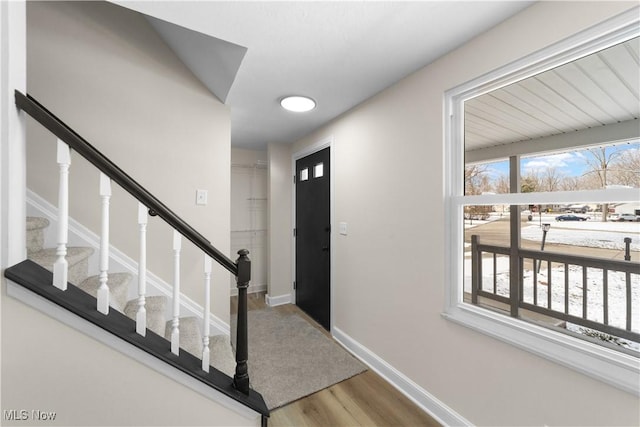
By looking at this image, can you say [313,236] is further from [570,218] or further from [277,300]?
[570,218]

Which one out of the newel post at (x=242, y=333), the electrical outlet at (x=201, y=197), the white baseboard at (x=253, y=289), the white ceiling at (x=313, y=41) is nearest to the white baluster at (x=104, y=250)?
the newel post at (x=242, y=333)

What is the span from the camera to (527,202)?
130 cm

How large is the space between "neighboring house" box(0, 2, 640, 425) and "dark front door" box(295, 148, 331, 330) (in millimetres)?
236

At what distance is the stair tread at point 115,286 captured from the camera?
1.49 metres

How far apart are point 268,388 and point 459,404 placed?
4.18 feet

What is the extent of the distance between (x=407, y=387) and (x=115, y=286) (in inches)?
82.2

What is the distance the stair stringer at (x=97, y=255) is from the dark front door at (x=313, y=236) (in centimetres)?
115

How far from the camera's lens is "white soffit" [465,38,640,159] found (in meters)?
1.06

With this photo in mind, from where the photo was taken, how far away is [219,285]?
240 centimetres

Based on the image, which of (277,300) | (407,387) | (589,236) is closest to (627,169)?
(589,236)

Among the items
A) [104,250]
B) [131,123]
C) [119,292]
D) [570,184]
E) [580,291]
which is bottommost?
[119,292]

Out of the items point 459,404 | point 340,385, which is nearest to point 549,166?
point 459,404

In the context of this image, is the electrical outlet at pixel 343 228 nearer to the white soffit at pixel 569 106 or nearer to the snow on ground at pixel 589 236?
the white soffit at pixel 569 106

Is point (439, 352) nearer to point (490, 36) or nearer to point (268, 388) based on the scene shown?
point (268, 388)
